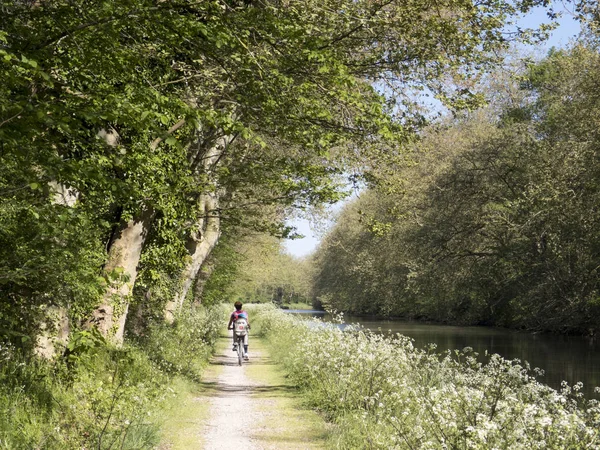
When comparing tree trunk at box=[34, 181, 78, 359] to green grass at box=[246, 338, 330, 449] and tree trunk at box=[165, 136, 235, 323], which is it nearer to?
green grass at box=[246, 338, 330, 449]

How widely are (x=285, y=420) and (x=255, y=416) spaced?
2.03ft

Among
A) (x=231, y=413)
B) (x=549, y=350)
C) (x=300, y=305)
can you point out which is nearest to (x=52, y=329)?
(x=231, y=413)

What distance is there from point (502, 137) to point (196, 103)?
30757mm

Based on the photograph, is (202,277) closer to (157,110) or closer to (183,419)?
(183,419)

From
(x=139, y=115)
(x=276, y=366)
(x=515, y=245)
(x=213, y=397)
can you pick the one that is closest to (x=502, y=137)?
(x=515, y=245)

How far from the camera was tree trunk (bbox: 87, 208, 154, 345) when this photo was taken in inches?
513

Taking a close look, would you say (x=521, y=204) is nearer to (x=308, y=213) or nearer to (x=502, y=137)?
(x=502, y=137)

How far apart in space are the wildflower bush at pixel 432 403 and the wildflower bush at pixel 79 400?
2.43 m

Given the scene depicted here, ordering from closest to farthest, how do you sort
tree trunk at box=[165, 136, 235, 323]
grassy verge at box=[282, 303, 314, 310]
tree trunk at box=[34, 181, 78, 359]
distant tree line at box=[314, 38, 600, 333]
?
tree trunk at box=[34, 181, 78, 359] → tree trunk at box=[165, 136, 235, 323] → distant tree line at box=[314, 38, 600, 333] → grassy verge at box=[282, 303, 314, 310]

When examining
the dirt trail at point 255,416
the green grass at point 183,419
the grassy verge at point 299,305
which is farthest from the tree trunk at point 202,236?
the grassy verge at point 299,305

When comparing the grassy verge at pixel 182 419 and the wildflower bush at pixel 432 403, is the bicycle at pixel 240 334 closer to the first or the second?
the wildflower bush at pixel 432 403

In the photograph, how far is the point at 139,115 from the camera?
6891 millimetres

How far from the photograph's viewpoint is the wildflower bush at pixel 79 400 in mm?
7363

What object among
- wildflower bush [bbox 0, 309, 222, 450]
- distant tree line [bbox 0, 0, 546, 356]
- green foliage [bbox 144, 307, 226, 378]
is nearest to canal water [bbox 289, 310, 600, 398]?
green foliage [bbox 144, 307, 226, 378]
